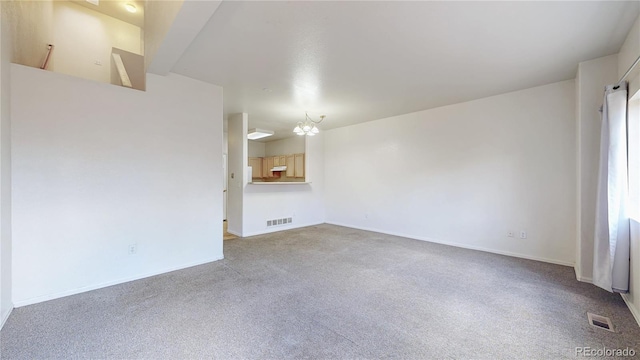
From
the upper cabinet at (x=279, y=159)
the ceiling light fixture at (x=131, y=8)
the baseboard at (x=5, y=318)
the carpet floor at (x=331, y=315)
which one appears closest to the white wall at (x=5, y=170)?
the baseboard at (x=5, y=318)

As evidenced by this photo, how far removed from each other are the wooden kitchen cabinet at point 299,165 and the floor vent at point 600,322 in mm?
5663

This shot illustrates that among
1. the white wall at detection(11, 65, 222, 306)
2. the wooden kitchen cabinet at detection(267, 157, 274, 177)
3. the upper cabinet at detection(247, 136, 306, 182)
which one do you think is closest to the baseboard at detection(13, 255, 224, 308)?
the white wall at detection(11, 65, 222, 306)

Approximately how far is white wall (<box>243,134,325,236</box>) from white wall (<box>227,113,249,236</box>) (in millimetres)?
167

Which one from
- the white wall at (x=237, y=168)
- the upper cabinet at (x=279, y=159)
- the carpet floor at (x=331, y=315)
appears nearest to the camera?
the carpet floor at (x=331, y=315)

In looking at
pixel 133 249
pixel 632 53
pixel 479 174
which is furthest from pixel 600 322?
pixel 133 249

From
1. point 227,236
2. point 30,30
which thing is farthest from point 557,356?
point 30,30

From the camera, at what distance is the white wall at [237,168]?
5.50 metres

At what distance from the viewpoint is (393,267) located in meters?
3.61

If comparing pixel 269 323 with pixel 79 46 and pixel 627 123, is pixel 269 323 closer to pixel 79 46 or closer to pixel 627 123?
pixel 627 123

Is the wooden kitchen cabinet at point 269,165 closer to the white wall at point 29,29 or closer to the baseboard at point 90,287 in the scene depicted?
the baseboard at point 90,287

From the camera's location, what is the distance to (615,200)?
2.56m

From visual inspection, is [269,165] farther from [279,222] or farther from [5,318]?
[5,318]

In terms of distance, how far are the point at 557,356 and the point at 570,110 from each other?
136 inches

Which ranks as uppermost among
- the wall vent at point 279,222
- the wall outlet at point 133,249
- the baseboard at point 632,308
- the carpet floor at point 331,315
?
the wall outlet at point 133,249
